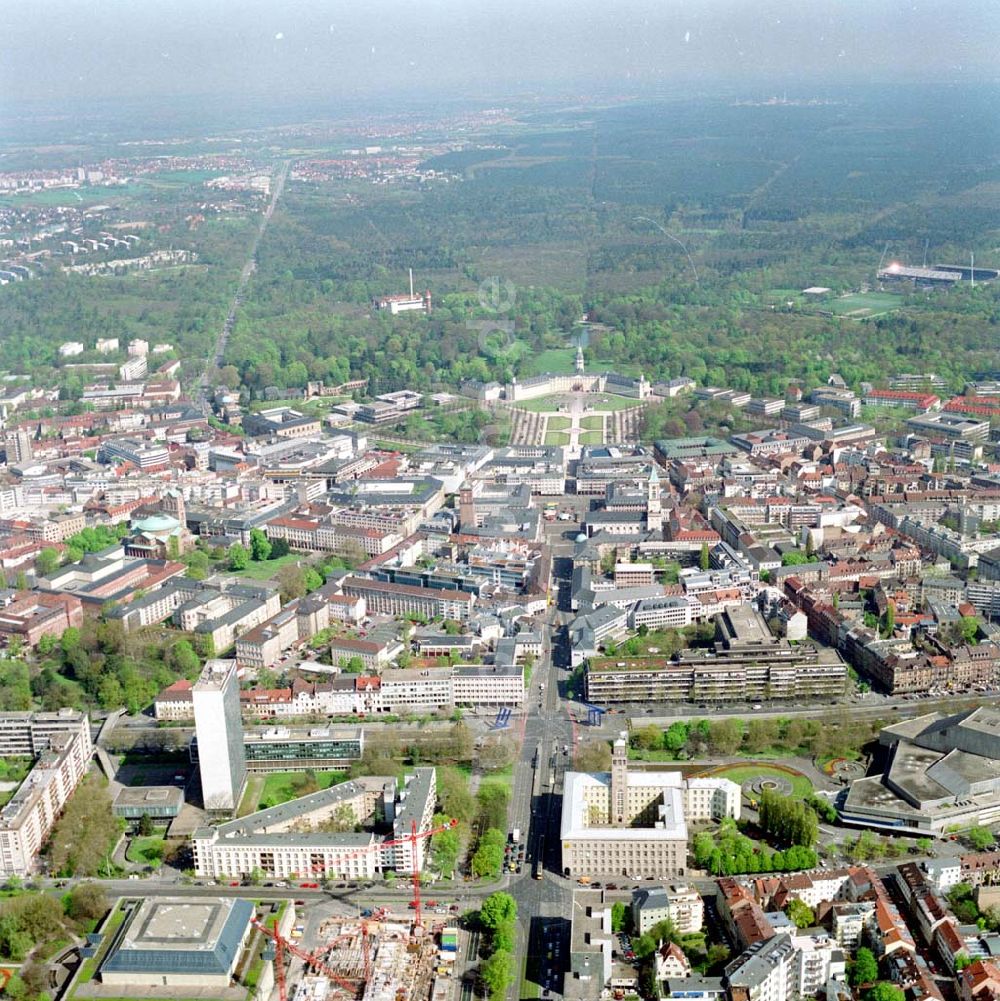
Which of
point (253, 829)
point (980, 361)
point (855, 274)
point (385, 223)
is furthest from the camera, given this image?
point (385, 223)

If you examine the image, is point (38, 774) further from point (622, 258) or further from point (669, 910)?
point (622, 258)

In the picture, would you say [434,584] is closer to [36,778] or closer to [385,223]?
[36,778]

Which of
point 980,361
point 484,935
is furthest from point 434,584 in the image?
point 980,361

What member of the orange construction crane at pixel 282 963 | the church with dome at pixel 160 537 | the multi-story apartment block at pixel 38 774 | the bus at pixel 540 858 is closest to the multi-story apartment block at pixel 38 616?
the church with dome at pixel 160 537

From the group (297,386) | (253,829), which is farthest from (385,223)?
(253,829)

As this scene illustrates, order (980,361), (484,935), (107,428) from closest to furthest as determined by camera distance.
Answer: (484,935), (107,428), (980,361)

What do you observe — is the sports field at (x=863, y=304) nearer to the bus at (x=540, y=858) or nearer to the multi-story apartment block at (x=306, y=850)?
the bus at (x=540, y=858)

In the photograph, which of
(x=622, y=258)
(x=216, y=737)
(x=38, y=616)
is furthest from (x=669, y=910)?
(x=622, y=258)

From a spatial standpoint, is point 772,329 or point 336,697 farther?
point 772,329
